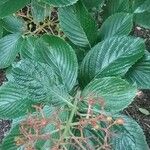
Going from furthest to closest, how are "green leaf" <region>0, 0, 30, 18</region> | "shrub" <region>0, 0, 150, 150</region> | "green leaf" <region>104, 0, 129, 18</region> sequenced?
"green leaf" <region>104, 0, 129, 18</region>
"green leaf" <region>0, 0, 30, 18</region>
"shrub" <region>0, 0, 150, 150</region>

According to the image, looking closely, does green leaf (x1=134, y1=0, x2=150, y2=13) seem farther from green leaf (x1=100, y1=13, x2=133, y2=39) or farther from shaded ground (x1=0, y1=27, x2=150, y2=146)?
shaded ground (x1=0, y1=27, x2=150, y2=146)

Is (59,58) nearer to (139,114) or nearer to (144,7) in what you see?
(144,7)

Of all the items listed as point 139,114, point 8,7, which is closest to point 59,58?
point 8,7

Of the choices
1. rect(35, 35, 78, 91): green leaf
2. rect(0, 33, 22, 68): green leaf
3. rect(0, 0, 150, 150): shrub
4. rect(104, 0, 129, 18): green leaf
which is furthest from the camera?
rect(0, 33, 22, 68): green leaf

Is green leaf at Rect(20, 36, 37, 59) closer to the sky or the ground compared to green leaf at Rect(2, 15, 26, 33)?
closer to the sky

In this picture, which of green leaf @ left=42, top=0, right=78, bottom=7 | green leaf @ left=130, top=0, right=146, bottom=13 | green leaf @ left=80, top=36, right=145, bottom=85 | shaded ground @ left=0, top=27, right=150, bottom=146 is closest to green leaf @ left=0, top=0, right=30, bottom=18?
green leaf @ left=42, top=0, right=78, bottom=7

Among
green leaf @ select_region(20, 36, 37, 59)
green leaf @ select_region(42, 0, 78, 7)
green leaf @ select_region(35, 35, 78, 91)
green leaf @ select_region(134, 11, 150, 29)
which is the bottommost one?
green leaf @ select_region(134, 11, 150, 29)

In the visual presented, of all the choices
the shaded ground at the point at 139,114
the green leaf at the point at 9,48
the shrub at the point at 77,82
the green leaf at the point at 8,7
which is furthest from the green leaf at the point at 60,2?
the shaded ground at the point at 139,114

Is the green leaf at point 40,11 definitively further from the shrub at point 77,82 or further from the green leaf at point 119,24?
the green leaf at point 119,24
